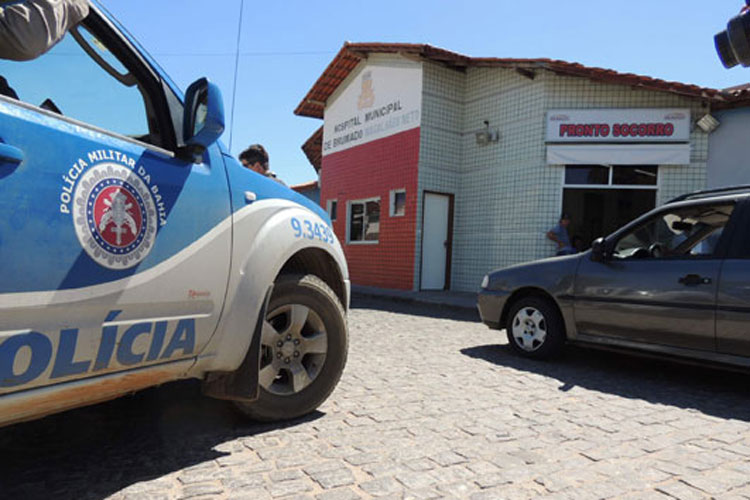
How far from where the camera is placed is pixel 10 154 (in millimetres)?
1682

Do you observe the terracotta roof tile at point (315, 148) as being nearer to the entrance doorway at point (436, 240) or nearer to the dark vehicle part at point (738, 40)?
the entrance doorway at point (436, 240)

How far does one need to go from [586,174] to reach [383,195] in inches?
209

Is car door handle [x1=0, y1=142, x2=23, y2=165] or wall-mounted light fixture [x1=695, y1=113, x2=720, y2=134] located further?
wall-mounted light fixture [x1=695, y1=113, x2=720, y2=134]

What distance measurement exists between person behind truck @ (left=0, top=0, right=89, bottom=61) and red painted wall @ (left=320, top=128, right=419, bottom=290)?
10.6 m

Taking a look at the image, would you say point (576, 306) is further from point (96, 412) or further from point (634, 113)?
point (634, 113)

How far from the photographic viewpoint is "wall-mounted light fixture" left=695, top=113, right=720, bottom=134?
933 centimetres

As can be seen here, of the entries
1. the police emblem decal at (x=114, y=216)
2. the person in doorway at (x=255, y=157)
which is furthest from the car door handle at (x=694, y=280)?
the police emblem decal at (x=114, y=216)

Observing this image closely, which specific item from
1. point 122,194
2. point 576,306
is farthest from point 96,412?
point 576,306

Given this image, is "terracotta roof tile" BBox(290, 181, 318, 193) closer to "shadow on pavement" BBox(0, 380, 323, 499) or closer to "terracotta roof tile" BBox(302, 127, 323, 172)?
"terracotta roof tile" BBox(302, 127, 323, 172)

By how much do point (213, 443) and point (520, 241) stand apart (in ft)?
30.3

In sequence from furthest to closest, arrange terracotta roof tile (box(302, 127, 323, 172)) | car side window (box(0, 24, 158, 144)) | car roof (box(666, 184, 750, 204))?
terracotta roof tile (box(302, 127, 323, 172))
car roof (box(666, 184, 750, 204))
car side window (box(0, 24, 158, 144))


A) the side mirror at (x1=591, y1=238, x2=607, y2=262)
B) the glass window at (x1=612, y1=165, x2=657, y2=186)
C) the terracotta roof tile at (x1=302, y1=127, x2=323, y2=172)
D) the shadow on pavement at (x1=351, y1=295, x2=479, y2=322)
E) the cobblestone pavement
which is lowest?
the shadow on pavement at (x1=351, y1=295, x2=479, y2=322)

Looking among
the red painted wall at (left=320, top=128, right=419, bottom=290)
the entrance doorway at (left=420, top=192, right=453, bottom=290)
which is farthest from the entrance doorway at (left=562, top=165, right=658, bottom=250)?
the red painted wall at (left=320, top=128, right=419, bottom=290)

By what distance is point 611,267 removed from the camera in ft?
15.4
